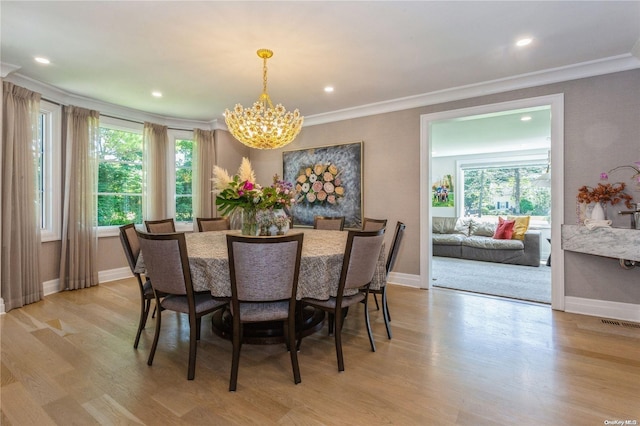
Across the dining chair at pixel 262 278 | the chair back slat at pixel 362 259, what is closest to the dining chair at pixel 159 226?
the dining chair at pixel 262 278

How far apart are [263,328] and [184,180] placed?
3.63 m

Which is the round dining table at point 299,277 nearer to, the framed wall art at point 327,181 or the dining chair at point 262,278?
the dining chair at point 262,278

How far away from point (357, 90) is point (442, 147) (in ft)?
13.4

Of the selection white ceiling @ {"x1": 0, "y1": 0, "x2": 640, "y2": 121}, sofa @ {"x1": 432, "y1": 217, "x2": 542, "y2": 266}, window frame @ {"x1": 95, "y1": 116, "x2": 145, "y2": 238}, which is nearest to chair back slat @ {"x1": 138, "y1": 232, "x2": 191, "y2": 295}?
white ceiling @ {"x1": 0, "y1": 0, "x2": 640, "y2": 121}

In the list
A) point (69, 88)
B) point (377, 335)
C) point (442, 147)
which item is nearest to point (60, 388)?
point (377, 335)

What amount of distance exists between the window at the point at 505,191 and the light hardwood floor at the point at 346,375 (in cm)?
478

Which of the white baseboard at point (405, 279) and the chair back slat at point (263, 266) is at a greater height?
the chair back slat at point (263, 266)

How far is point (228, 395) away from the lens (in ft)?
6.01

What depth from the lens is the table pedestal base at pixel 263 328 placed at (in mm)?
2354

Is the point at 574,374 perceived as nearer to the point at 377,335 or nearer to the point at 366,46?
the point at 377,335

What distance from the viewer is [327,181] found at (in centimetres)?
483

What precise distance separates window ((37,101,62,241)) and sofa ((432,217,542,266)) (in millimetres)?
6350

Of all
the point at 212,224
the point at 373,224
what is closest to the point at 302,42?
the point at 373,224

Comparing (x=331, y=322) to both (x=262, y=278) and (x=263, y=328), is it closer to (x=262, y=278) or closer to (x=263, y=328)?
(x=263, y=328)
